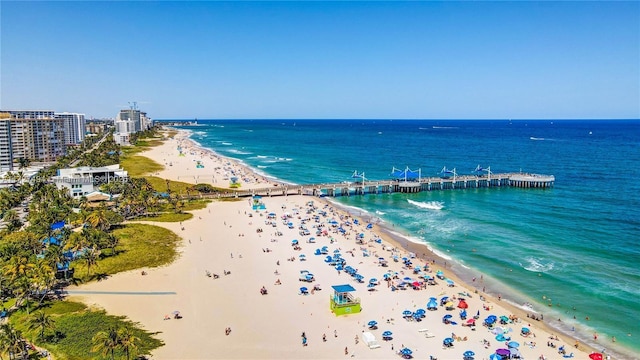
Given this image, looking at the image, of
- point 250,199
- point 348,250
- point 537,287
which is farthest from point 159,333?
point 250,199

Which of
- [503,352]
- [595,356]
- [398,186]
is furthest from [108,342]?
[398,186]

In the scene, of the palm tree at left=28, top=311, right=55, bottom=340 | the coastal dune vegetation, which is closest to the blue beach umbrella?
the coastal dune vegetation

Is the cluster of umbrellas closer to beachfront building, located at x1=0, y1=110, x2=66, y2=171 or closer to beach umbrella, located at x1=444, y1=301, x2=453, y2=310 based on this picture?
beach umbrella, located at x1=444, y1=301, x2=453, y2=310

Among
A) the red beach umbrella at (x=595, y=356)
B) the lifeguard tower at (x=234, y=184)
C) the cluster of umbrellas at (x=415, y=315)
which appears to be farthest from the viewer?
the lifeguard tower at (x=234, y=184)

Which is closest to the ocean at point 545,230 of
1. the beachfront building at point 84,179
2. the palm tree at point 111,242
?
the palm tree at point 111,242

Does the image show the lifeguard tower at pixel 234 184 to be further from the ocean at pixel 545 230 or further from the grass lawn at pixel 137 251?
the grass lawn at pixel 137 251

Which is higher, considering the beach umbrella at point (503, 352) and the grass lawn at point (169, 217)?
the grass lawn at point (169, 217)
